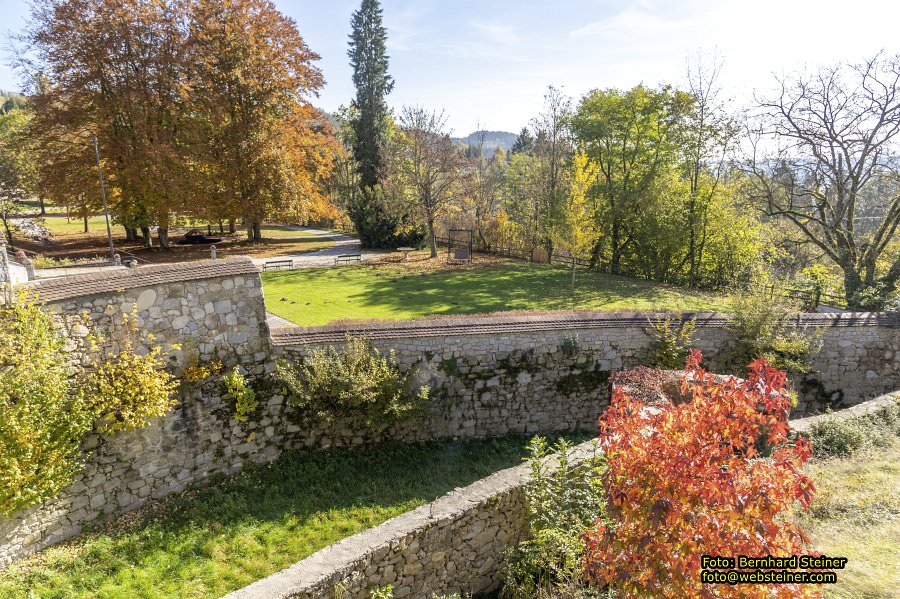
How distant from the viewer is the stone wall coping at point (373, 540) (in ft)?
18.7

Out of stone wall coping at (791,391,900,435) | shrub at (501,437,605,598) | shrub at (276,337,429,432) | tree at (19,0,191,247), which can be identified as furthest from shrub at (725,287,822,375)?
tree at (19,0,191,247)

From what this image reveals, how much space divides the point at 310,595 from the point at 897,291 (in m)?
18.8

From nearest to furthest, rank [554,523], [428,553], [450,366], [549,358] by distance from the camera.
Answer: [428,553] < [554,523] < [450,366] < [549,358]

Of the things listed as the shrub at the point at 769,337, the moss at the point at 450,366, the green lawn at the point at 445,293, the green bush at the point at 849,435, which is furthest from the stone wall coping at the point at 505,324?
the green bush at the point at 849,435

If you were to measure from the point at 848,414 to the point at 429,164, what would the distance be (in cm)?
2125

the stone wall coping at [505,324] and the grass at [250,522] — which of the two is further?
the stone wall coping at [505,324]

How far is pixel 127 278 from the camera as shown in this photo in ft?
25.8

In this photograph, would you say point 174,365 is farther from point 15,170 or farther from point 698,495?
point 15,170

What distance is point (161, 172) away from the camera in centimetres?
2169

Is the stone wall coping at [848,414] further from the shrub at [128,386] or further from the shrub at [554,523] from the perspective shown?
the shrub at [128,386]

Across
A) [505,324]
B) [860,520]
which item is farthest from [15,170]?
[860,520]


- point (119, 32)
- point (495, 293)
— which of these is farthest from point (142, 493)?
Result: point (119, 32)

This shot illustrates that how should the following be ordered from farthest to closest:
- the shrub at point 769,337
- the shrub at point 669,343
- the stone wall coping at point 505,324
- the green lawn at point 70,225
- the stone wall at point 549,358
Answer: the green lawn at point 70,225, the shrub at point 769,337, the shrub at point 669,343, the stone wall at point 549,358, the stone wall coping at point 505,324

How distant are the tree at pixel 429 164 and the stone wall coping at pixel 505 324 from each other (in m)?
15.7
